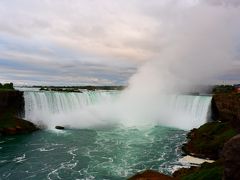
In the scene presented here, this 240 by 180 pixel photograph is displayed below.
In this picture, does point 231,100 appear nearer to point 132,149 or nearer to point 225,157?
point 132,149

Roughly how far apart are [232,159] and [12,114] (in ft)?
123

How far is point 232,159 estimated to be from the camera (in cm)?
912

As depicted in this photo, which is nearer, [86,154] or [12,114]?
[86,154]

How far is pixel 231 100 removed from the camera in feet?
143

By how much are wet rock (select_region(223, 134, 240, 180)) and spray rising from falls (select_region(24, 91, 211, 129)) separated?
37.3m

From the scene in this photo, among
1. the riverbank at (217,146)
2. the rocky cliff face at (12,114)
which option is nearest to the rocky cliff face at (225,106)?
the riverbank at (217,146)

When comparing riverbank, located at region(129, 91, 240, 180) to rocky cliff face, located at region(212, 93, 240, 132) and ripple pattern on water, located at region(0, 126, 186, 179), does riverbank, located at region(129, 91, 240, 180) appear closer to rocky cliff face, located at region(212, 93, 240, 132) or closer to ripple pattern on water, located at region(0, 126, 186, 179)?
rocky cliff face, located at region(212, 93, 240, 132)

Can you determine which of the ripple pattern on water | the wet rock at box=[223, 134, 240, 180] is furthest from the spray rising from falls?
the wet rock at box=[223, 134, 240, 180]

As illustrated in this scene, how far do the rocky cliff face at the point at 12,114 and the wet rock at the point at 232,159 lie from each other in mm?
33715

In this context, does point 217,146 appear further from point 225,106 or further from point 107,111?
point 107,111

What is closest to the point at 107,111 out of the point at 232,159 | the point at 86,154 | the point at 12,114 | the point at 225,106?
the point at 12,114

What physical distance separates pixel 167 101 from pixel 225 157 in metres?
48.5

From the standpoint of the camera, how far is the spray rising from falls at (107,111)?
1822 inches

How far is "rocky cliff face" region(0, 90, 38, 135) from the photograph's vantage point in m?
39.6
